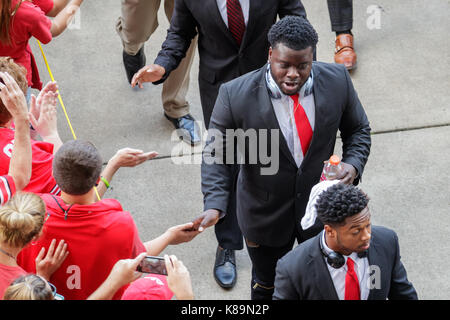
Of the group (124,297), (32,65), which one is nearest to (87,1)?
(32,65)

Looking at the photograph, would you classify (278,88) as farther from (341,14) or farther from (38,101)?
(341,14)

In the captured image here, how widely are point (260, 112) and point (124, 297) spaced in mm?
1174

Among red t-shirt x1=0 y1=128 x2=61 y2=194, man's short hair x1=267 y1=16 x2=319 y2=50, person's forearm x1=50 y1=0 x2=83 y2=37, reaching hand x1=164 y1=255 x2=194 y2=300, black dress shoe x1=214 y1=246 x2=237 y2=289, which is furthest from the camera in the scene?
person's forearm x1=50 y1=0 x2=83 y2=37

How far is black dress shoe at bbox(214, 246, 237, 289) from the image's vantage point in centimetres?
468

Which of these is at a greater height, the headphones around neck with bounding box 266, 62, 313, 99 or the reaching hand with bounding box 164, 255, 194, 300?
the headphones around neck with bounding box 266, 62, 313, 99

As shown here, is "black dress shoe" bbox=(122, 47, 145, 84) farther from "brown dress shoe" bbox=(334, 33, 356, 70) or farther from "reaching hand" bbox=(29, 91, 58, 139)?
"reaching hand" bbox=(29, 91, 58, 139)

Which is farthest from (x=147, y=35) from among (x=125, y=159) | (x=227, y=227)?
(x=125, y=159)

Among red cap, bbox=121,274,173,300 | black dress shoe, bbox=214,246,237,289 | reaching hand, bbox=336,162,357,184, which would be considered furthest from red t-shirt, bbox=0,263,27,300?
black dress shoe, bbox=214,246,237,289

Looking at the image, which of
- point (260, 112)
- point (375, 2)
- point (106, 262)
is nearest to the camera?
point (106, 262)

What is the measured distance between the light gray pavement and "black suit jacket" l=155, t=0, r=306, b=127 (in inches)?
47.3

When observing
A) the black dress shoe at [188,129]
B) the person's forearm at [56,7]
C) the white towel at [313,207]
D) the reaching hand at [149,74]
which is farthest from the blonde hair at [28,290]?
the black dress shoe at [188,129]

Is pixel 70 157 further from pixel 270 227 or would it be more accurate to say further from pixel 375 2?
pixel 375 2

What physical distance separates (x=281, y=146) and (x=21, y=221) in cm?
133

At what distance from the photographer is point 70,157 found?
3084mm
